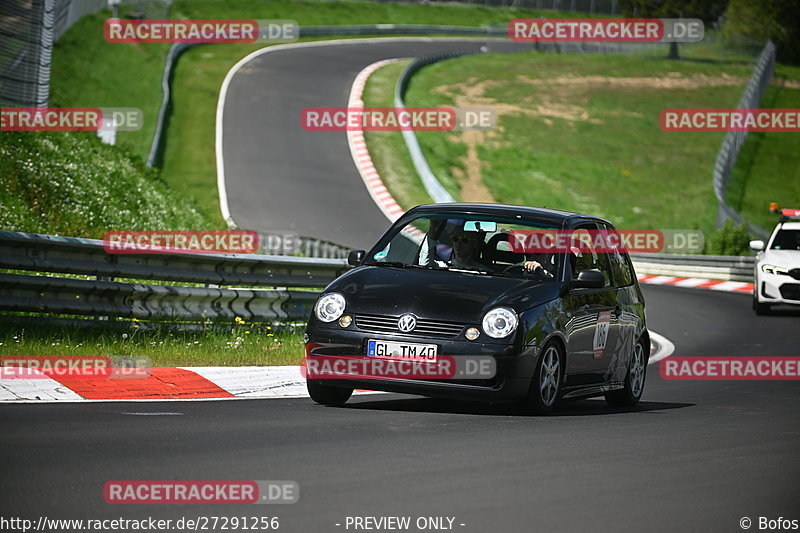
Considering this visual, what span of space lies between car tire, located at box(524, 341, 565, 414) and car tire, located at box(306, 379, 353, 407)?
138 centimetres

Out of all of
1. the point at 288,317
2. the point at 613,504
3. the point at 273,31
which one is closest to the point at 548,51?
the point at 273,31

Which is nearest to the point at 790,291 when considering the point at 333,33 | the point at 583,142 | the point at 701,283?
the point at 701,283

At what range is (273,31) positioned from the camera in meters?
70.9

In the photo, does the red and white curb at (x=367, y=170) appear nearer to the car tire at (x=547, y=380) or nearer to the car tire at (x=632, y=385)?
the car tire at (x=632, y=385)

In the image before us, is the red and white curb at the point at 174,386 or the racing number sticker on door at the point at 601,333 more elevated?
the racing number sticker on door at the point at 601,333

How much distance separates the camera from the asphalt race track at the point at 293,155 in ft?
116

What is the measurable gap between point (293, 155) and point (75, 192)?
2292cm

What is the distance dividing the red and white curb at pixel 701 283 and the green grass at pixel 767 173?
580 inches

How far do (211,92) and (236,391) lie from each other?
41.7 metres

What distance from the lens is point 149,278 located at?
12.8 m

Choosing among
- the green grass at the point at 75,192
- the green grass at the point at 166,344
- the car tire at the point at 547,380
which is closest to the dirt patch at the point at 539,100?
the green grass at the point at 75,192

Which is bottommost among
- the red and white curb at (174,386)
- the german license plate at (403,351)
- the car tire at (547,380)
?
the red and white curb at (174,386)

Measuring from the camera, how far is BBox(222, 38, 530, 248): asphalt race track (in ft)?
116

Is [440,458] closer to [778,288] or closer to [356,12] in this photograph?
[778,288]
